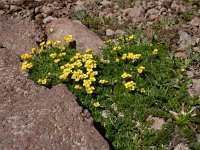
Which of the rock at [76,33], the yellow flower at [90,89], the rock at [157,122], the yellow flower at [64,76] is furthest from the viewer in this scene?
the rock at [76,33]

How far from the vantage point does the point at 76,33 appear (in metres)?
10.2

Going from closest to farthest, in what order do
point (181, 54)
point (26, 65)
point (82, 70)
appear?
point (26, 65)
point (82, 70)
point (181, 54)

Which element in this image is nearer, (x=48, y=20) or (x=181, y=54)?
(x=181, y=54)

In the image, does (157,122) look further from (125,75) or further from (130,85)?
(125,75)

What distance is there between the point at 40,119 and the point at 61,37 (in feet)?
12.4

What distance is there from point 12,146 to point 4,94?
170cm

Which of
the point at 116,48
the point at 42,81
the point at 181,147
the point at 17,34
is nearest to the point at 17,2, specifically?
the point at 17,34

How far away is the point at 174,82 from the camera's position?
8219 millimetres

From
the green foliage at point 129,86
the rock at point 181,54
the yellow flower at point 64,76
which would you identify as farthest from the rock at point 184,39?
the yellow flower at point 64,76

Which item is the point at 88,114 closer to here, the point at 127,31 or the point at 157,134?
the point at 157,134

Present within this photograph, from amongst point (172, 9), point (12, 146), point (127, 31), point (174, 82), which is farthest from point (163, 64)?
point (12, 146)

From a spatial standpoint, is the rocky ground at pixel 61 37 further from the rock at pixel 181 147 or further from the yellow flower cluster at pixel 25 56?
the yellow flower cluster at pixel 25 56

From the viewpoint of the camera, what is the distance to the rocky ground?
21.7 ft

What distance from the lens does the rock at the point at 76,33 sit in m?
9.76
